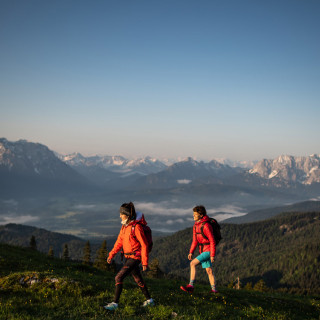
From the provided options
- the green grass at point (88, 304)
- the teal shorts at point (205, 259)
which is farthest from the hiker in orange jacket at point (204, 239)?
the green grass at point (88, 304)

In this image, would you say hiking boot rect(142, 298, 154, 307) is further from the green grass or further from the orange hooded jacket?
the orange hooded jacket

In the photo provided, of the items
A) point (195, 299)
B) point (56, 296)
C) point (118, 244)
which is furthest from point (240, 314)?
point (56, 296)

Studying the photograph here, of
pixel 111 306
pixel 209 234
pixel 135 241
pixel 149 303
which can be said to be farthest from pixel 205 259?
pixel 111 306

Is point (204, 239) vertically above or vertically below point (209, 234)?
below

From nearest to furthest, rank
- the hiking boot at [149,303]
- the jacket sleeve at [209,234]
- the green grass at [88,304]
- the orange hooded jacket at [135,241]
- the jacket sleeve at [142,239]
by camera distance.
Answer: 1. the green grass at [88,304]
2. the jacket sleeve at [142,239]
3. the orange hooded jacket at [135,241]
4. the hiking boot at [149,303]
5. the jacket sleeve at [209,234]

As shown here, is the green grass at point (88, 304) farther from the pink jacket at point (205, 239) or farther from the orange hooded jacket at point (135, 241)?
the pink jacket at point (205, 239)

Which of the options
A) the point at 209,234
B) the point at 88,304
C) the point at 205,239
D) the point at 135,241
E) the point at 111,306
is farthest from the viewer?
the point at 205,239

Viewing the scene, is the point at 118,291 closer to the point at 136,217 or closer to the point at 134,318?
the point at 134,318

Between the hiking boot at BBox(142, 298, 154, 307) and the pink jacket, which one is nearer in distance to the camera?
the hiking boot at BBox(142, 298, 154, 307)

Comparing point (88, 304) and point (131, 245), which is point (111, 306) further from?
point (131, 245)

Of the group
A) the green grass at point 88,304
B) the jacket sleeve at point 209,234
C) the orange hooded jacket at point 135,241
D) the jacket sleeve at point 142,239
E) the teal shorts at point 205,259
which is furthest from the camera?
the teal shorts at point 205,259

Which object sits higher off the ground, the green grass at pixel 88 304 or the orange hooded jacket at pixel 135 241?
the orange hooded jacket at pixel 135 241

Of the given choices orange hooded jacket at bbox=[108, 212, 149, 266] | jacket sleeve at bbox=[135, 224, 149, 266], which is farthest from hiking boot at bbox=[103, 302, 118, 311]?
jacket sleeve at bbox=[135, 224, 149, 266]

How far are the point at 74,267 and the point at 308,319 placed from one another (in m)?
16.9
